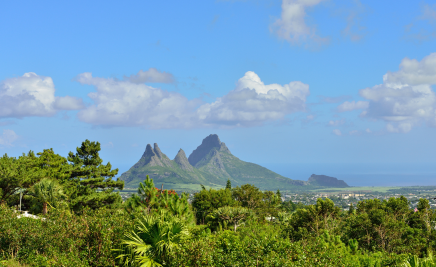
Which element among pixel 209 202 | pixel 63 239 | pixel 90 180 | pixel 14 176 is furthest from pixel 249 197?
pixel 63 239

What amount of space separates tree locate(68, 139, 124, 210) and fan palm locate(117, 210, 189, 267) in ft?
80.2

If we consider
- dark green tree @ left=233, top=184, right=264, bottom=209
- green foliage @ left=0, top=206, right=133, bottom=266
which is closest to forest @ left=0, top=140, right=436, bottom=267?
green foliage @ left=0, top=206, right=133, bottom=266

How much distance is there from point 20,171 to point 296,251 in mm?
29515

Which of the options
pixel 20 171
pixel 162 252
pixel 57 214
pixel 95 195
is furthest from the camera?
pixel 95 195

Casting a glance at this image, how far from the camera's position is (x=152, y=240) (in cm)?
1198

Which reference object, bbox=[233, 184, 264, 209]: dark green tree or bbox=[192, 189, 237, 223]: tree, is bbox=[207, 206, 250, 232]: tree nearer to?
bbox=[192, 189, 237, 223]: tree

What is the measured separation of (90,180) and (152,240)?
90.0 feet

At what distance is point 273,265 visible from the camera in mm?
9227

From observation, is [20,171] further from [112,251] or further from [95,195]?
[112,251]

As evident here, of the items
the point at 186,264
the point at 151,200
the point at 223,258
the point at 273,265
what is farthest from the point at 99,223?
the point at 151,200

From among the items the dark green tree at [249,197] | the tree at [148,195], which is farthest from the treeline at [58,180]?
the dark green tree at [249,197]

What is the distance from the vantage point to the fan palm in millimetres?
11438

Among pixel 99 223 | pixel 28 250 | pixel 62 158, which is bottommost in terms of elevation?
pixel 28 250

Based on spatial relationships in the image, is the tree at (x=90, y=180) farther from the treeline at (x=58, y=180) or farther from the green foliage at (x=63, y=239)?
the green foliage at (x=63, y=239)
